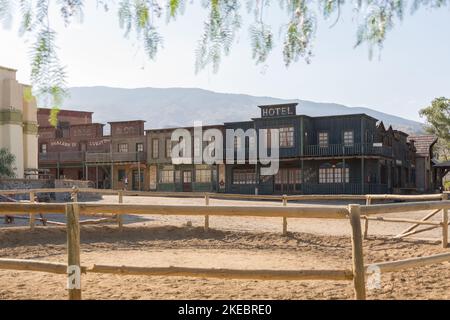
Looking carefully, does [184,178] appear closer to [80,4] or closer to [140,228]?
[140,228]

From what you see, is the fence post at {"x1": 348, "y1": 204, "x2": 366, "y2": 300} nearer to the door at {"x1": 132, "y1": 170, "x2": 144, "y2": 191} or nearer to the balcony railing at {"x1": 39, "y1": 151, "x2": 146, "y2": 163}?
the balcony railing at {"x1": 39, "y1": 151, "x2": 146, "y2": 163}

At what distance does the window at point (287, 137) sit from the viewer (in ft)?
109

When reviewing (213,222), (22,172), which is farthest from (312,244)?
(22,172)

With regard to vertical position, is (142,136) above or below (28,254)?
above

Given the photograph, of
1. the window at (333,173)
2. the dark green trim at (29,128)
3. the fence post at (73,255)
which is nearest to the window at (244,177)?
the window at (333,173)

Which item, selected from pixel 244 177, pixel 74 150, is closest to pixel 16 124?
pixel 244 177

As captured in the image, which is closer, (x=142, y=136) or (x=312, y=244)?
(x=312, y=244)

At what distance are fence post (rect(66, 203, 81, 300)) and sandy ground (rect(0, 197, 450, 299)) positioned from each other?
1.44 meters

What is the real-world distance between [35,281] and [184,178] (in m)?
32.3

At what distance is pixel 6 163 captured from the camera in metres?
Answer: 24.2

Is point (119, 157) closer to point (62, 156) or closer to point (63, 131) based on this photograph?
point (62, 156)

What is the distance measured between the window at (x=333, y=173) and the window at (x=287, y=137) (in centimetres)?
276

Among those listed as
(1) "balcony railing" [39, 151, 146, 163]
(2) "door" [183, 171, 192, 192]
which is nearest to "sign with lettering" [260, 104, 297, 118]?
(2) "door" [183, 171, 192, 192]

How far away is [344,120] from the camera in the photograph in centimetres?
3250
